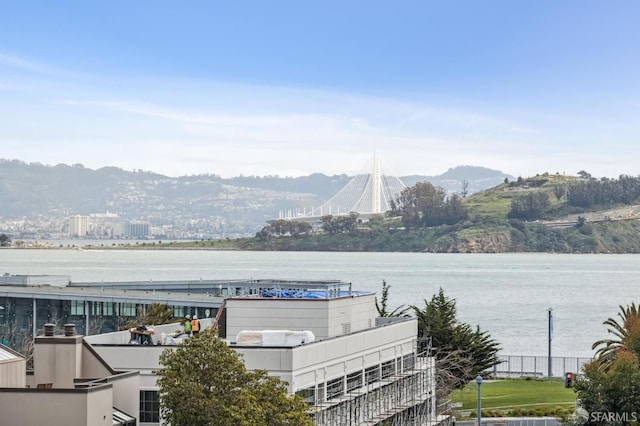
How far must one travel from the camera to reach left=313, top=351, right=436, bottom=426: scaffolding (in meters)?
39.5

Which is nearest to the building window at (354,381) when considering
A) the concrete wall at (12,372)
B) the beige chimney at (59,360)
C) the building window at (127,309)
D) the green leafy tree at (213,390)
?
the green leafy tree at (213,390)

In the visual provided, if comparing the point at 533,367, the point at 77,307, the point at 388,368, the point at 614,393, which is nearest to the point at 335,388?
the point at 388,368

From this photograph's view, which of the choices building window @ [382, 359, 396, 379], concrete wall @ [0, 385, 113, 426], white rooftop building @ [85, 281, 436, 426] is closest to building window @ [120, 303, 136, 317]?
white rooftop building @ [85, 281, 436, 426]

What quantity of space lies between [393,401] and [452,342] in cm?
1716

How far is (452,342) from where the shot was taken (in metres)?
61.8

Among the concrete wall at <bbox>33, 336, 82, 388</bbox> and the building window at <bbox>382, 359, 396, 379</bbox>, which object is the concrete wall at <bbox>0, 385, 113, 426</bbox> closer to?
the concrete wall at <bbox>33, 336, 82, 388</bbox>

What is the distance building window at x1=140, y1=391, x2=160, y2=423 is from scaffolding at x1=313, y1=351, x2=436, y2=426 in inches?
182

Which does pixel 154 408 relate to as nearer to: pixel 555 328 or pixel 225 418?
pixel 225 418

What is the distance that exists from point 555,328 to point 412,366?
3422 inches

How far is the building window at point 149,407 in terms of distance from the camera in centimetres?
3519

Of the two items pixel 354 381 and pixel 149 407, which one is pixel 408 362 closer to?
pixel 354 381

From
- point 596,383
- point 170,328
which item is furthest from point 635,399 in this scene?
point 170,328

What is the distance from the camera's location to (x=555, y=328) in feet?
436

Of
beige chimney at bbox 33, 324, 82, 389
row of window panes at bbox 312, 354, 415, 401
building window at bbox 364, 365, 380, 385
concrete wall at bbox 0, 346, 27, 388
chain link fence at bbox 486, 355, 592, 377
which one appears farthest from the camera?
chain link fence at bbox 486, 355, 592, 377
